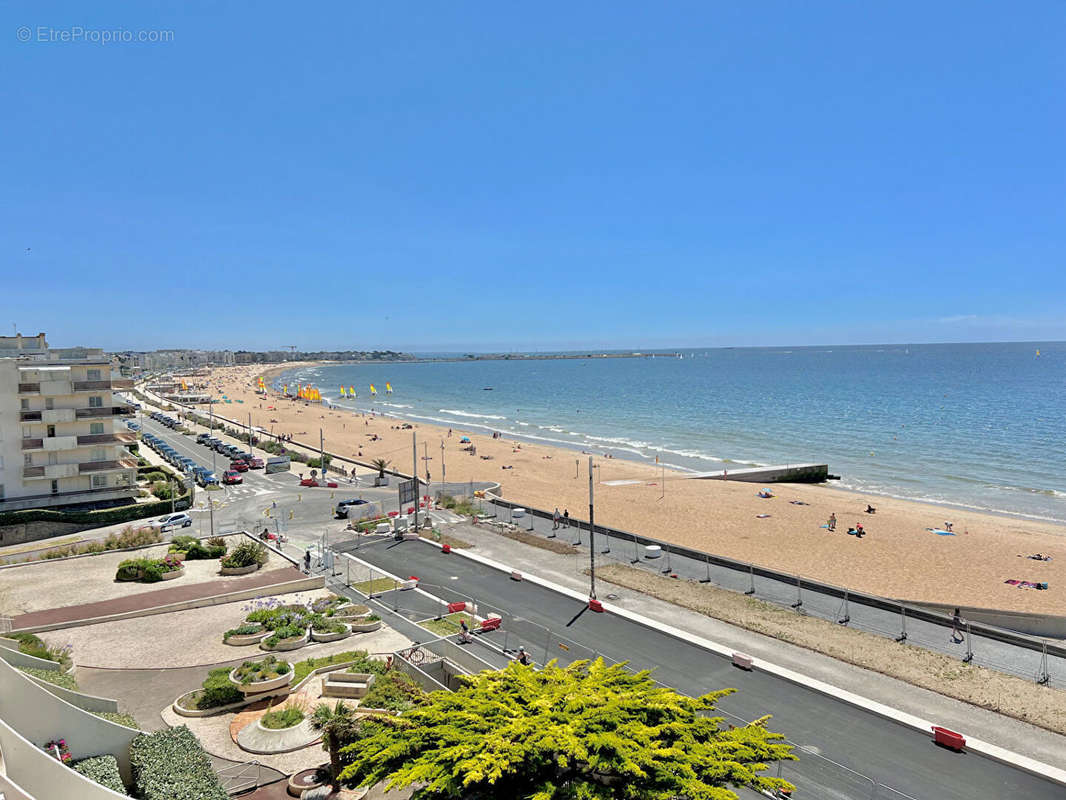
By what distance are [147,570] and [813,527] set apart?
38.1 m

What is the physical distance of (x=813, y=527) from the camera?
143 feet

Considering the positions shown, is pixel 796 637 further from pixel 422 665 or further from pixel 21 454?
pixel 21 454

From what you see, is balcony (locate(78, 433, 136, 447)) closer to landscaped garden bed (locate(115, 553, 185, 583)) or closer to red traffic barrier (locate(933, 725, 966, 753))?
landscaped garden bed (locate(115, 553, 185, 583))

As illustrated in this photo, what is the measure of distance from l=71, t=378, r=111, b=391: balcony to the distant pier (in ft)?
154

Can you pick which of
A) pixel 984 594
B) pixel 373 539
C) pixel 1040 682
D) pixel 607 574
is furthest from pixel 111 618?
pixel 984 594

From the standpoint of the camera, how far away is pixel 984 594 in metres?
31.4

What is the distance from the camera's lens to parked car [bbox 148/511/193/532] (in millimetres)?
38703

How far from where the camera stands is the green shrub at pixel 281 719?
1650cm

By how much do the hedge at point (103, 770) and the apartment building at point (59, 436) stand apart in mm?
35390

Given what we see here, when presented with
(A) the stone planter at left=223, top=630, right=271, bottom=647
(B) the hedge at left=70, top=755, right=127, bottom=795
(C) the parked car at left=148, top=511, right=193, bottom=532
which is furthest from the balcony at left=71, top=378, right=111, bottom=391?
(B) the hedge at left=70, top=755, right=127, bottom=795

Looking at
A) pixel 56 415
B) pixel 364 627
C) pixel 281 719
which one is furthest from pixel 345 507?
pixel 281 719

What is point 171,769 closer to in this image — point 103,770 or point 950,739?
point 103,770

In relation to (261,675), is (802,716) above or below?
below

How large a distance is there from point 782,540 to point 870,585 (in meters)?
8.43
